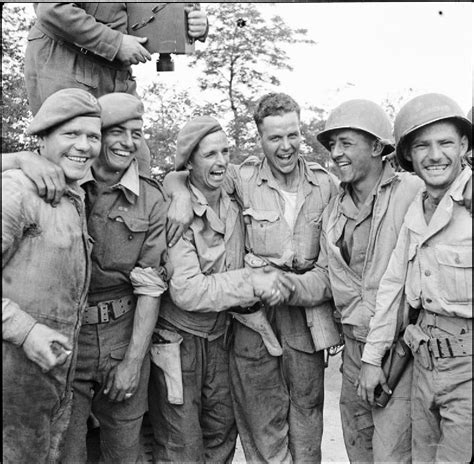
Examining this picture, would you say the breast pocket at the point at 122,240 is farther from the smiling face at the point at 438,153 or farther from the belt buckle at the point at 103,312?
the smiling face at the point at 438,153

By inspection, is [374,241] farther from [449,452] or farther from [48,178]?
[48,178]

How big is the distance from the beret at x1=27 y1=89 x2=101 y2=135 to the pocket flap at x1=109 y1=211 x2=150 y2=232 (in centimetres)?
66

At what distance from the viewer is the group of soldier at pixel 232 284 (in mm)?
3750

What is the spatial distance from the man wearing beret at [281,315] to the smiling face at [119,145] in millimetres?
533

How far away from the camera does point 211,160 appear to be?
15.1 feet

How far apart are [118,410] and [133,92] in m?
2.33

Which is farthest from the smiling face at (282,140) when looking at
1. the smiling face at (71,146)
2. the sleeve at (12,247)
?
the sleeve at (12,247)

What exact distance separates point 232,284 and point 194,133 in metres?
1.02

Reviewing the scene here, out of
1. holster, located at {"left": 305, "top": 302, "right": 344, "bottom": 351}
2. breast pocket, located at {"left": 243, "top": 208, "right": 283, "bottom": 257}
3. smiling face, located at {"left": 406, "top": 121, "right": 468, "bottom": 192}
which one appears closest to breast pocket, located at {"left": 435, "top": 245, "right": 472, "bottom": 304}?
smiling face, located at {"left": 406, "top": 121, "right": 468, "bottom": 192}

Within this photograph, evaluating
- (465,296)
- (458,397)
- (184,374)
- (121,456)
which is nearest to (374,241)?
(465,296)

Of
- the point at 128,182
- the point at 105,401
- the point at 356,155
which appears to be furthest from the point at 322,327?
the point at 128,182

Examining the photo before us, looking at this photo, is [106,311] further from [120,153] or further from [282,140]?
[282,140]

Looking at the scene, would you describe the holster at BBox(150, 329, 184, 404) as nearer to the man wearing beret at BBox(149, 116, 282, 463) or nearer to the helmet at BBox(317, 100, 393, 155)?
the man wearing beret at BBox(149, 116, 282, 463)

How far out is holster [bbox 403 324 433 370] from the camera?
Result: 396 centimetres
